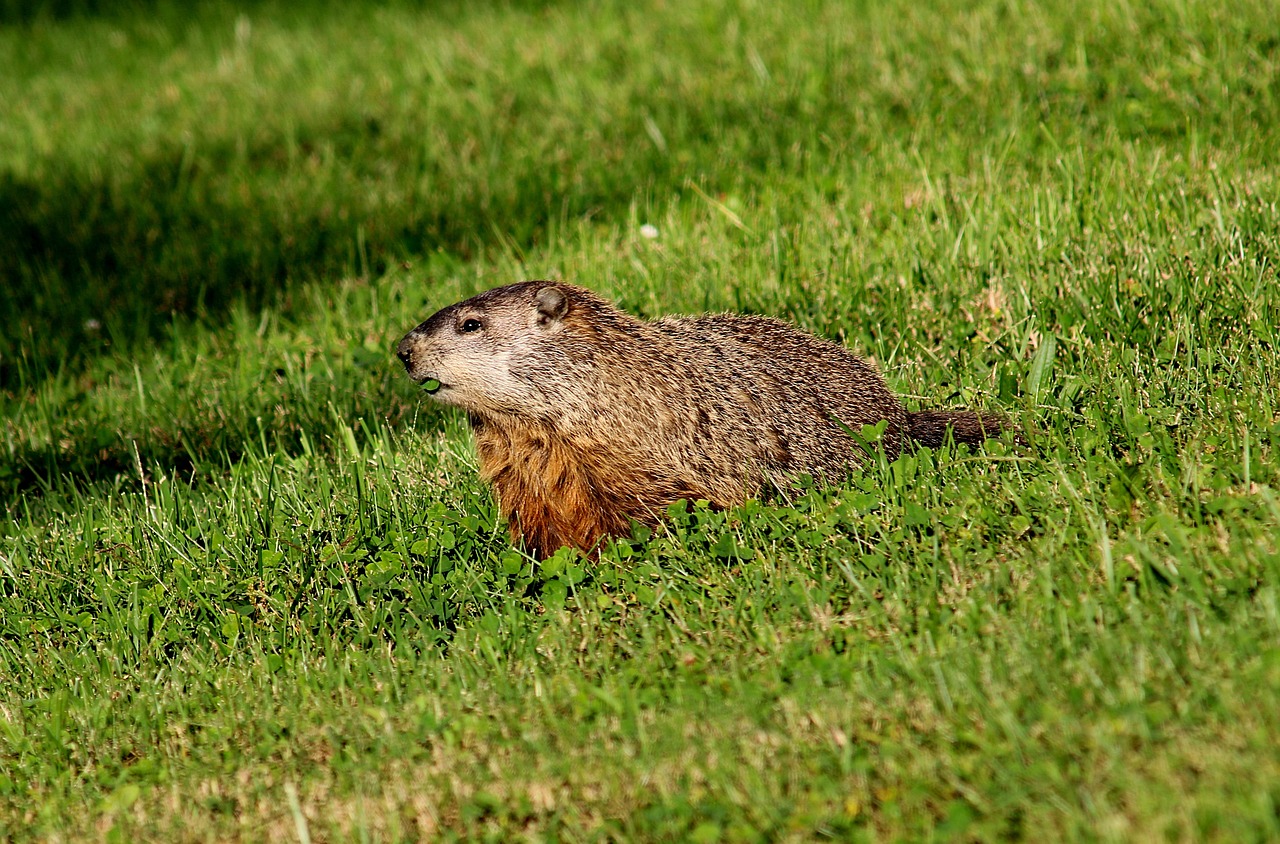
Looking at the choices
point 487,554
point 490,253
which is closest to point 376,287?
point 490,253

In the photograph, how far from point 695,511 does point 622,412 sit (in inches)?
18.7

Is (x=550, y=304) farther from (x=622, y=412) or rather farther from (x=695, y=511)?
(x=695, y=511)

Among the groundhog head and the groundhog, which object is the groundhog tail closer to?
the groundhog

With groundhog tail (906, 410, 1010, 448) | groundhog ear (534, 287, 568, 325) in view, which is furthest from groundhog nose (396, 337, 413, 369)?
groundhog tail (906, 410, 1010, 448)

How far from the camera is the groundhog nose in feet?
14.5

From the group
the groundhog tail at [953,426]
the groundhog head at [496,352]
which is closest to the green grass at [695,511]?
the groundhog tail at [953,426]

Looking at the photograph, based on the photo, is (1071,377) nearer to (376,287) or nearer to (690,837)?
(690,837)

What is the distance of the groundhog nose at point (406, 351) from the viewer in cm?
443

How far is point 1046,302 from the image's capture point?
4832 mm

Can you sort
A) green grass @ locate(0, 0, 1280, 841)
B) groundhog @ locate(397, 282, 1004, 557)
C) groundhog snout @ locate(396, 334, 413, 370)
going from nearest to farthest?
green grass @ locate(0, 0, 1280, 841) → groundhog @ locate(397, 282, 1004, 557) → groundhog snout @ locate(396, 334, 413, 370)

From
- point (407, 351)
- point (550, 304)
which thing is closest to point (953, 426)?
point (550, 304)

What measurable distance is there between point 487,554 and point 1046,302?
238 centimetres

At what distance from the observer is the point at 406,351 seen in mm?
4434

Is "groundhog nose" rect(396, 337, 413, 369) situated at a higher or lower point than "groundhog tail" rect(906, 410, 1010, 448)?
higher
